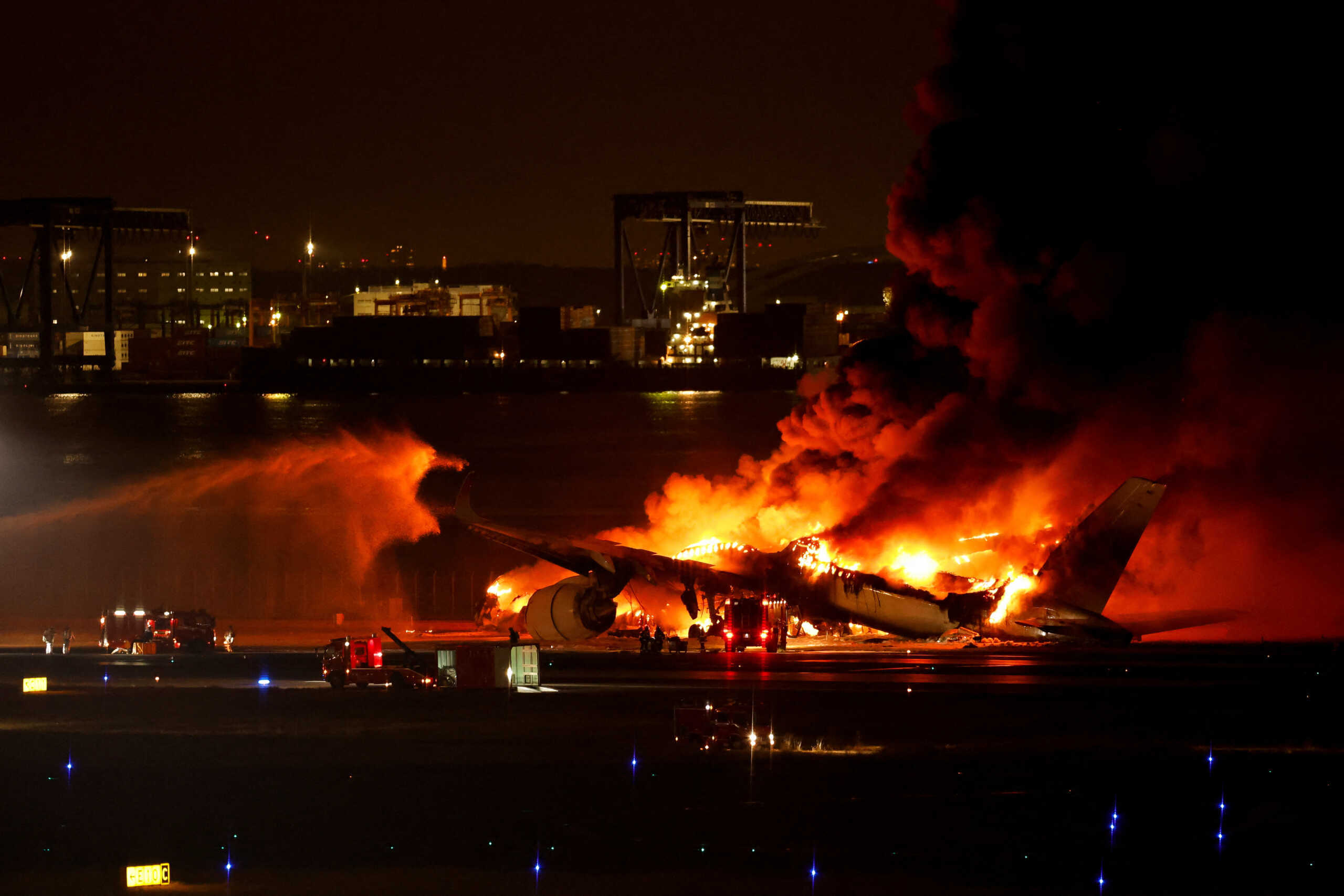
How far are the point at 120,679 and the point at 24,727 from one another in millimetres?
8274

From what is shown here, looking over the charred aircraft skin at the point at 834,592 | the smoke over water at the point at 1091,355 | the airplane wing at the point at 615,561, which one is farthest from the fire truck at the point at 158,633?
the smoke over water at the point at 1091,355

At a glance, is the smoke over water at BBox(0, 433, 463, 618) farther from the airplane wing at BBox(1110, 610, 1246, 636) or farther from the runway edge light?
the runway edge light

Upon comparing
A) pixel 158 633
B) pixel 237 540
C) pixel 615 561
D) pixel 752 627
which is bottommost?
pixel 158 633

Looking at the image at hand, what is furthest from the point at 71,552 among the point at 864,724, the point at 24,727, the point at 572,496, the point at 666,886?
the point at 666,886

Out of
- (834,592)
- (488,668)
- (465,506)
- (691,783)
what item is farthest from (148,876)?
(465,506)

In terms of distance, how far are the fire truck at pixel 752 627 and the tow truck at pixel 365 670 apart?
10.4 metres

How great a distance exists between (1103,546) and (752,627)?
33.1 ft

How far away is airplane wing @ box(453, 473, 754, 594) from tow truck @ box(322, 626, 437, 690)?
833 centimetres

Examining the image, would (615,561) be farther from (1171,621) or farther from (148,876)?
(148,876)

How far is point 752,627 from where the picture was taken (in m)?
44.1

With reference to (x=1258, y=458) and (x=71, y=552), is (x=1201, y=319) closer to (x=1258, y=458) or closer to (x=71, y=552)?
(x=1258, y=458)

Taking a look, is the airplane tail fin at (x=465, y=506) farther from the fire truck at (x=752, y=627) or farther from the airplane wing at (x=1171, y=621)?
the airplane wing at (x=1171, y=621)

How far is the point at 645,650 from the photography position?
43.6 metres

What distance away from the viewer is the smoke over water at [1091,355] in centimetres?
4744
